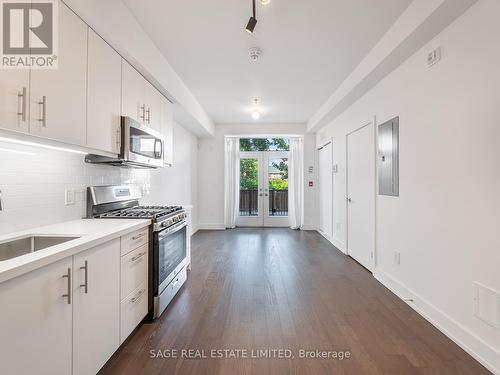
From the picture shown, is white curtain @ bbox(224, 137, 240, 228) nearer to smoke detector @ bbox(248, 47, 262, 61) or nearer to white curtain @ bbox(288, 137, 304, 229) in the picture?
white curtain @ bbox(288, 137, 304, 229)

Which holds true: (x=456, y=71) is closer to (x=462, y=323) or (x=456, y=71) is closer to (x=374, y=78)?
(x=374, y=78)

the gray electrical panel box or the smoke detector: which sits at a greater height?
the smoke detector

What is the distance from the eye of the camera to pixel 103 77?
1991 millimetres

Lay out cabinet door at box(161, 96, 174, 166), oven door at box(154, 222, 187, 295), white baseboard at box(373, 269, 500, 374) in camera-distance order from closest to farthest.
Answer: white baseboard at box(373, 269, 500, 374) → oven door at box(154, 222, 187, 295) → cabinet door at box(161, 96, 174, 166)

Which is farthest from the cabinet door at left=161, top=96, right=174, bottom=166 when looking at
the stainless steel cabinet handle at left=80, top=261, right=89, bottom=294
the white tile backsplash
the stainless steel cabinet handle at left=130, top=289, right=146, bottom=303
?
the stainless steel cabinet handle at left=80, top=261, right=89, bottom=294

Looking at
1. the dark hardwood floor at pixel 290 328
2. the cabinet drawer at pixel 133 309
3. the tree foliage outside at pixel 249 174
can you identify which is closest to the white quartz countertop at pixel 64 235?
the cabinet drawer at pixel 133 309

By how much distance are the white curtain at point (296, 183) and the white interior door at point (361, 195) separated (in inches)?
87.7

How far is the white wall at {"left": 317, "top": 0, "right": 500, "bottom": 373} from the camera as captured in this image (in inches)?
66.5

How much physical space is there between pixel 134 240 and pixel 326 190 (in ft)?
14.9

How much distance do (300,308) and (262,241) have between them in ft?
9.08

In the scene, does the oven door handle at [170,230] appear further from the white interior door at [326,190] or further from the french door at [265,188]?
the french door at [265,188]

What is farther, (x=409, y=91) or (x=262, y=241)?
(x=262, y=241)

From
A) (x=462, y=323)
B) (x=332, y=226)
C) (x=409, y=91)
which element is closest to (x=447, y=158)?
(x=409, y=91)

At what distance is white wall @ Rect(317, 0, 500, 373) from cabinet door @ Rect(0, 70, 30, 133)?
283 cm
